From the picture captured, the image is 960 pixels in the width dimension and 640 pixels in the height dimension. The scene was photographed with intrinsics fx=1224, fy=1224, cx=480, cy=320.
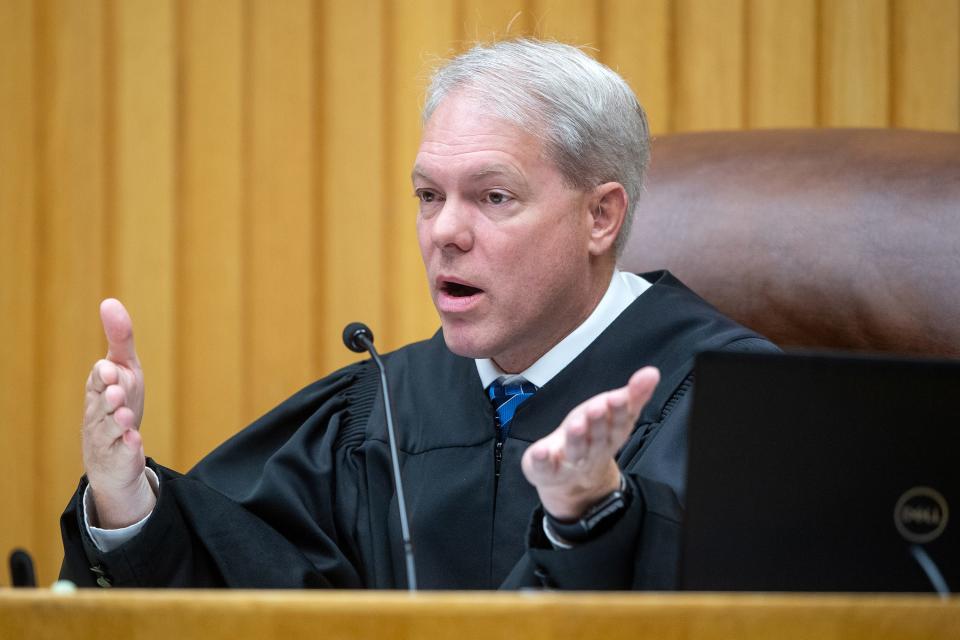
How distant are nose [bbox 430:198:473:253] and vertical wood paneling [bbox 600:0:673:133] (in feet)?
4.10

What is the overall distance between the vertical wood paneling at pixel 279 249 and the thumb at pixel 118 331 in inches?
49.8

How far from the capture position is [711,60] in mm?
3002

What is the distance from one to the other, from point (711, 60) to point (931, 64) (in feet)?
1.77

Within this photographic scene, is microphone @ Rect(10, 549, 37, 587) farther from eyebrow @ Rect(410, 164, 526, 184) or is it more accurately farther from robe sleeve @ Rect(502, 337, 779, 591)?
eyebrow @ Rect(410, 164, 526, 184)

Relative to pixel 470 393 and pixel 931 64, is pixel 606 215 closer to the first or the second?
pixel 470 393

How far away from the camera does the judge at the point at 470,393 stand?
1.73m

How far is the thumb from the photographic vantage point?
62.1 inches

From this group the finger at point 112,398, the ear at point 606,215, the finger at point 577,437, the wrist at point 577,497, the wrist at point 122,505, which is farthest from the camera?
the ear at point 606,215

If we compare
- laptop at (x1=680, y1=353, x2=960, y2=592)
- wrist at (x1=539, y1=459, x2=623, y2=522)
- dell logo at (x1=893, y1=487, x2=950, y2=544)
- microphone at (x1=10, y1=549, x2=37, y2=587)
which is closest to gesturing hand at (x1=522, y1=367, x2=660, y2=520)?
wrist at (x1=539, y1=459, x2=623, y2=522)

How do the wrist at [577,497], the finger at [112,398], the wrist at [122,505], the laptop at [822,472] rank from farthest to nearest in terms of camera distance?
the wrist at [122,505], the finger at [112,398], the wrist at [577,497], the laptop at [822,472]

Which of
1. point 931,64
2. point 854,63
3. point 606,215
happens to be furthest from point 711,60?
point 606,215

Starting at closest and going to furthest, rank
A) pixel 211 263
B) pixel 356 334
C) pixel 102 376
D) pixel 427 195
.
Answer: pixel 102 376 → pixel 356 334 → pixel 427 195 → pixel 211 263

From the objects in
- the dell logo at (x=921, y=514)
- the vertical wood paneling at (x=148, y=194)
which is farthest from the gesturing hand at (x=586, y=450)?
the vertical wood paneling at (x=148, y=194)

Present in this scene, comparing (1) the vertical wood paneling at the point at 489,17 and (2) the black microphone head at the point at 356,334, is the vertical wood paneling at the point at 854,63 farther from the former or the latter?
(2) the black microphone head at the point at 356,334
